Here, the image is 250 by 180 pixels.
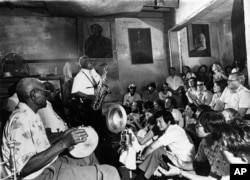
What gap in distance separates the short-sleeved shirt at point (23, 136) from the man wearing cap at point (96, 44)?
22.3 feet

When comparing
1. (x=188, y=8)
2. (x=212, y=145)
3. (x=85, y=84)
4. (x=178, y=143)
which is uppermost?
(x=188, y=8)

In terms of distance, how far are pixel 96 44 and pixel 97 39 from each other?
0.20 meters

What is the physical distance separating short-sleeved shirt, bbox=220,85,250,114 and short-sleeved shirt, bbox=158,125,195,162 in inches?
77.8

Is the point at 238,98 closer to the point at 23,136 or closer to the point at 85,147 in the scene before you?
the point at 85,147

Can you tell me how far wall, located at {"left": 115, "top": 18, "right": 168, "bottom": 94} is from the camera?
9234 millimetres

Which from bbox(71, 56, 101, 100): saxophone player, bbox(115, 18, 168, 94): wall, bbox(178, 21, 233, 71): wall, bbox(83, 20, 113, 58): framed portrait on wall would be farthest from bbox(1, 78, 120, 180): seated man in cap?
bbox(178, 21, 233, 71): wall

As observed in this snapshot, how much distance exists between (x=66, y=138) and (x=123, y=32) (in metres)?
7.89

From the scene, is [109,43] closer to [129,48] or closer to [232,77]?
[129,48]

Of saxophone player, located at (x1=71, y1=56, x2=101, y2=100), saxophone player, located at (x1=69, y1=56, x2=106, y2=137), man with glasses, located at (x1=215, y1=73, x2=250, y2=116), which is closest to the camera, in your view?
man with glasses, located at (x1=215, y1=73, x2=250, y2=116)

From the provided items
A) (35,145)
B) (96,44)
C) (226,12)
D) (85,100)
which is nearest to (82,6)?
(96,44)

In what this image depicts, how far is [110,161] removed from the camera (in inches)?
151

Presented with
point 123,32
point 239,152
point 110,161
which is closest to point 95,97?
point 110,161

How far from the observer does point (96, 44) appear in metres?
8.74

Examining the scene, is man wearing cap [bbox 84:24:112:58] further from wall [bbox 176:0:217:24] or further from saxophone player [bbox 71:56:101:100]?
saxophone player [bbox 71:56:101:100]
